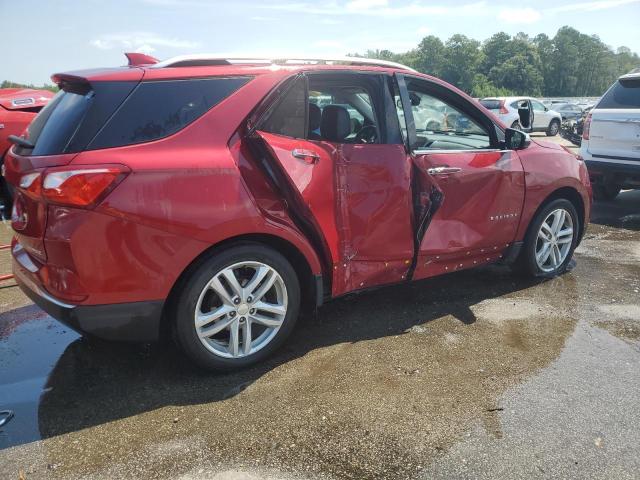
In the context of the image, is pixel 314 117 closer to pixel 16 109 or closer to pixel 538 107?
pixel 16 109

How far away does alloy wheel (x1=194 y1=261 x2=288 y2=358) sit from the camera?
2.87 m

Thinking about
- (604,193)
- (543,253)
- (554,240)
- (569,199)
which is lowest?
(604,193)

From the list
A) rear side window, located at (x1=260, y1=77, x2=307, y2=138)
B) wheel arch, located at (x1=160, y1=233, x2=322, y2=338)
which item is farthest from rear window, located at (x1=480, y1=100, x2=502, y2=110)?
wheel arch, located at (x1=160, y1=233, x2=322, y2=338)

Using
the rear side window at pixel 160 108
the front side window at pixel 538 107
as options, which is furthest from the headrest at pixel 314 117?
the front side window at pixel 538 107

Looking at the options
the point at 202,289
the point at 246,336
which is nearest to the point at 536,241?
the point at 246,336

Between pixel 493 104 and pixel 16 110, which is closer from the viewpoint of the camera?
pixel 16 110

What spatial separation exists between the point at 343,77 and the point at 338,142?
0.49 meters

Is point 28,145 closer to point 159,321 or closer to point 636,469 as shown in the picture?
point 159,321

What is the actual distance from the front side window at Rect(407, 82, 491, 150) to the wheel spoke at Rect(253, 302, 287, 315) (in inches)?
61.9

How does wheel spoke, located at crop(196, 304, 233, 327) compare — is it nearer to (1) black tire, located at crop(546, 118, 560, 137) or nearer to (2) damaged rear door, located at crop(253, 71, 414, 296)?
(2) damaged rear door, located at crop(253, 71, 414, 296)

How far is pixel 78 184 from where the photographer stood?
2.43m

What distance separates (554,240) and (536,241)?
0.25 metres

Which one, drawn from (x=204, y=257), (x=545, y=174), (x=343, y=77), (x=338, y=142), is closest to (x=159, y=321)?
(x=204, y=257)

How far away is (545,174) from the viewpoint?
14.1ft
